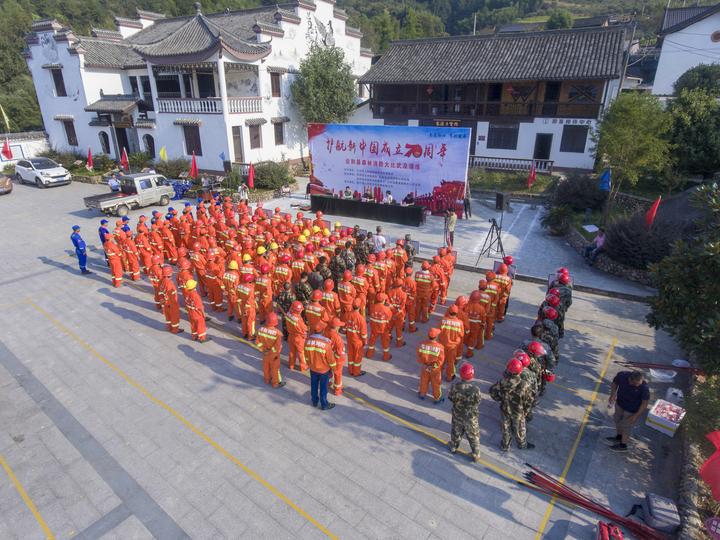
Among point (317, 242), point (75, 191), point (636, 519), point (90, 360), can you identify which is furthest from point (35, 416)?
point (75, 191)

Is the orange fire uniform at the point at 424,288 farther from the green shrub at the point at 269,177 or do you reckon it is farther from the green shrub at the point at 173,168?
the green shrub at the point at 173,168

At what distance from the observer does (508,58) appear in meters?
27.0

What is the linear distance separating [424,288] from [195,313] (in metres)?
5.30

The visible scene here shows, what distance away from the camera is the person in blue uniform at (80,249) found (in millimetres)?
13094

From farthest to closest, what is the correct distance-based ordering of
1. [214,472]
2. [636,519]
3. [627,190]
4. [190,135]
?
[190,135] → [627,190] → [214,472] → [636,519]

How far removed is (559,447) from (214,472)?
17.9 ft

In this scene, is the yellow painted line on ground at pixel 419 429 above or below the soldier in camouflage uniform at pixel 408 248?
below

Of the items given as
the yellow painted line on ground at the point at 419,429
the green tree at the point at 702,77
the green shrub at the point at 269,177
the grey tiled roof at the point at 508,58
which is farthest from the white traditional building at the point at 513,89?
the yellow painted line on ground at the point at 419,429

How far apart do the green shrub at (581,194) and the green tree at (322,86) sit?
16209 millimetres

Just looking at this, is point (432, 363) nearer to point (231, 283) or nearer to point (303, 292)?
point (303, 292)

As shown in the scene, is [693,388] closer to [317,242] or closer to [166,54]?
[317,242]

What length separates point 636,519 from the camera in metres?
5.67

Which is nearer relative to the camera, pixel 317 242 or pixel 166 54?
pixel 317 242

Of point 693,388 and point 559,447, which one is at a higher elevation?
point 693,388
